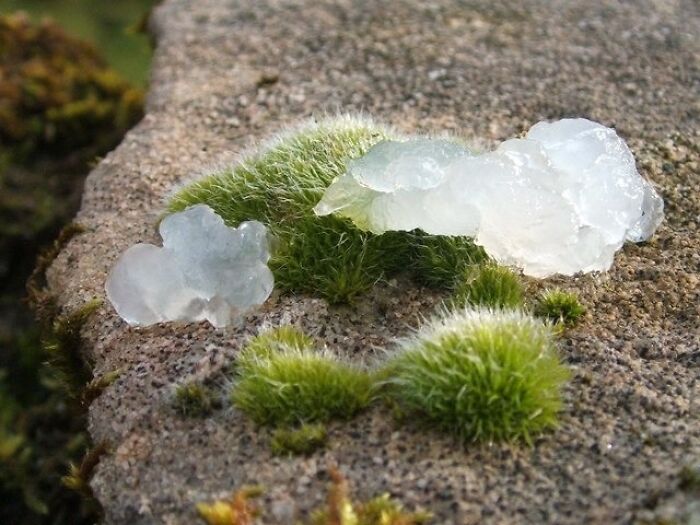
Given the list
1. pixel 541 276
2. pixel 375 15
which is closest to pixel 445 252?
pixel 541 276

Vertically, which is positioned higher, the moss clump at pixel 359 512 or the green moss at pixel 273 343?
the green moss at pixel 273 343

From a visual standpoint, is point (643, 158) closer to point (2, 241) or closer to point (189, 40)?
point (189, 40)

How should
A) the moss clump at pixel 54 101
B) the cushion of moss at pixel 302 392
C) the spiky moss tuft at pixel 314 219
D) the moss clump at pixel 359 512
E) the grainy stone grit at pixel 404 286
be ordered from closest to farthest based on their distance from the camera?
the moss clump at pixel 359 512
the grainy stone grit at pixel 404 286
the cushion of moss at pixel 302 392
the spiky moss tuft at pixel 314 219
the moss clump at pixel 54 101

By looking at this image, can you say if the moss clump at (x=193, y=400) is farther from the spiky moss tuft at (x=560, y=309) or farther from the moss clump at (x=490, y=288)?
the spiky moss tuft at (x=560, y=309)

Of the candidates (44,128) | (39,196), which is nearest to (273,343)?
(39,196)

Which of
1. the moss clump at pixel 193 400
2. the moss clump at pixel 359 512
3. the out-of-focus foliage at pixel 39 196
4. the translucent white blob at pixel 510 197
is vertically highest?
the translucent white blob at pixel 510 197

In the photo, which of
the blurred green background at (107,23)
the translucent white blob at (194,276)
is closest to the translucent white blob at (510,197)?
the translucent white blob at (194,276)

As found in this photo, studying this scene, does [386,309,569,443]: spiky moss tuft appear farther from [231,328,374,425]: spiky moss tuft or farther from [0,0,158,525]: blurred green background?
[0,0,158,525]: blurred green background
